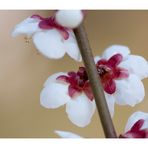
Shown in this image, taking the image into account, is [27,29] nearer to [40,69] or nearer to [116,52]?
[116,52]

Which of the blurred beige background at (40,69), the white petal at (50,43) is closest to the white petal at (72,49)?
the white petal at (50,43)

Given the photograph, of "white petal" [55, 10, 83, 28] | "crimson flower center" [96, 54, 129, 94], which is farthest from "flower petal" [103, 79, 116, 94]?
"white petal" [55, 10, 83, 28]

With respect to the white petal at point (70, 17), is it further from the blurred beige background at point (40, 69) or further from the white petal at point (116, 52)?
the blurred beige background at point (40, 69)

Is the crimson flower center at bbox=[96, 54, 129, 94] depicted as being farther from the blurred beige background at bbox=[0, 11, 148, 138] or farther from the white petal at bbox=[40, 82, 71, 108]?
the blurred beige background at bbox=[0, 11, 148, 138]

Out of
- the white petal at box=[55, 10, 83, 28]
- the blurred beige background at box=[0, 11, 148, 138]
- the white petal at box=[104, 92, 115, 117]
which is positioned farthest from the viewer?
the blurred beige background at box=[0, 11, 148, 138]

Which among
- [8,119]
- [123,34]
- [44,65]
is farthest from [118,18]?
[8,119]
